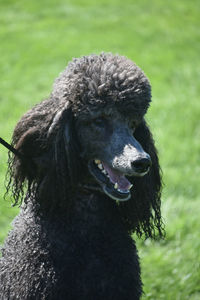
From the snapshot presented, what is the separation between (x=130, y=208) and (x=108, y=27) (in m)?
8.89

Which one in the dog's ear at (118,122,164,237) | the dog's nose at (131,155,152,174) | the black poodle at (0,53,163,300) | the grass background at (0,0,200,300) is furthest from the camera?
the grass background at (0,0,200,300)

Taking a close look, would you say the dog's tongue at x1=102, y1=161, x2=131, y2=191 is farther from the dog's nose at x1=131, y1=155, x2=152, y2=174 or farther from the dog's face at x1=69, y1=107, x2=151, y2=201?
the dog's nose at x1=131, y1=155, x2=152, y2=174

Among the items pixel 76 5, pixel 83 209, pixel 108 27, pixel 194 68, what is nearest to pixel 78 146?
pixel 83 209

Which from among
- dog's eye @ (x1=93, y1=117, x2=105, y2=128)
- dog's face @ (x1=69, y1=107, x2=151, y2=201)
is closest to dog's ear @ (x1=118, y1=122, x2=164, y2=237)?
dog's face @ (x1=69, y1=107, x2=151, y2=201)

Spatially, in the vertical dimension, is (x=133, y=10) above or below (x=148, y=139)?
above

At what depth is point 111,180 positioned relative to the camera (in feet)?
9.29

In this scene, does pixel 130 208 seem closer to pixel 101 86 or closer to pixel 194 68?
pixel 101 86

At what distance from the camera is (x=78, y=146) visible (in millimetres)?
2889

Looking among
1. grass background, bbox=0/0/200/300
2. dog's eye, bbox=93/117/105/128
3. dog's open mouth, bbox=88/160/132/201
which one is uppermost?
grass background, bbox=0/0/200/300

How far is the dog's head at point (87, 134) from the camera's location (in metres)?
2.74

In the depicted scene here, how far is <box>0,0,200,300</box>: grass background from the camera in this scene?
4.68 metres

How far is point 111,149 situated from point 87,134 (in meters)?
0.16

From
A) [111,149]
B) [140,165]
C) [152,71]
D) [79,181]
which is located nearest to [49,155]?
[79,181]

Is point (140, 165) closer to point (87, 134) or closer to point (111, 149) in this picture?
point (111, 149)
